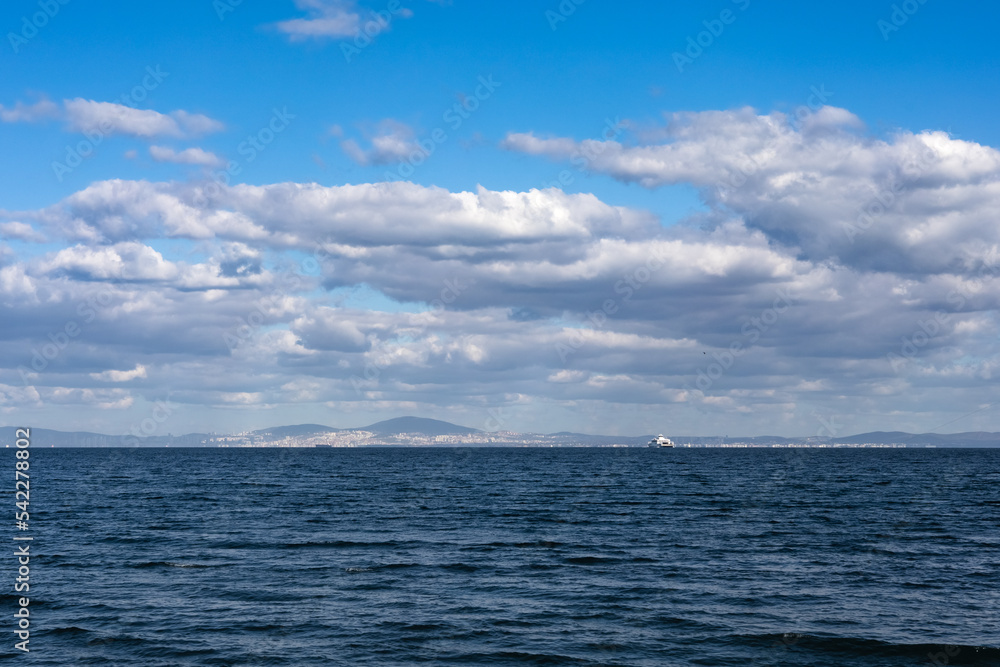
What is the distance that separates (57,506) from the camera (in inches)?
2975

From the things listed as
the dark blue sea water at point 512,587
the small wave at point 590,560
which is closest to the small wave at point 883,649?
the dark blue sea water at point 512,587

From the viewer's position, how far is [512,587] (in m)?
37.0

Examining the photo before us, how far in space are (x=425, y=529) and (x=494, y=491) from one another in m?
39.5

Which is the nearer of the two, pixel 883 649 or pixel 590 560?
pixel 883 649

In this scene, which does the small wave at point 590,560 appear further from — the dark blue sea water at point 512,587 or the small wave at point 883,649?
the small wave at point 883,649

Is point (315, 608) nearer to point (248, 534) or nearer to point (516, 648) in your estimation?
point (516, 648)

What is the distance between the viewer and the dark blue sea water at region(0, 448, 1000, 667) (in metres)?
27.9

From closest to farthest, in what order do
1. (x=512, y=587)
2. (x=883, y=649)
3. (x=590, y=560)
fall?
(x=883, y=649) → (x=512, y=587) → (x=590, y=560)

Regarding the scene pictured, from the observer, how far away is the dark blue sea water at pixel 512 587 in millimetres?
27922

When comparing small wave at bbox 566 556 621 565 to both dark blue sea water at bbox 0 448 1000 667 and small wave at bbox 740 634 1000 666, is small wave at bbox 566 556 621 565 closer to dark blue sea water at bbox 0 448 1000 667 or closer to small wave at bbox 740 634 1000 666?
dark blue sea water at bbox 0 448 1000 667

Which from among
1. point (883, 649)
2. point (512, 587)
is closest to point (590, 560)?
point (512, 587)

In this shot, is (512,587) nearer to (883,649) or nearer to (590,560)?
(590,560)

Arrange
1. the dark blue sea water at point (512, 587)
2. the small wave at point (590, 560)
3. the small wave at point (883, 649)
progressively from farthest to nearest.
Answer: the small wave at point (590, 560), the dark blue sea water at point (512, 587), the small wave at point (883, 649)

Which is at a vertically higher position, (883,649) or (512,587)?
(512,587)
